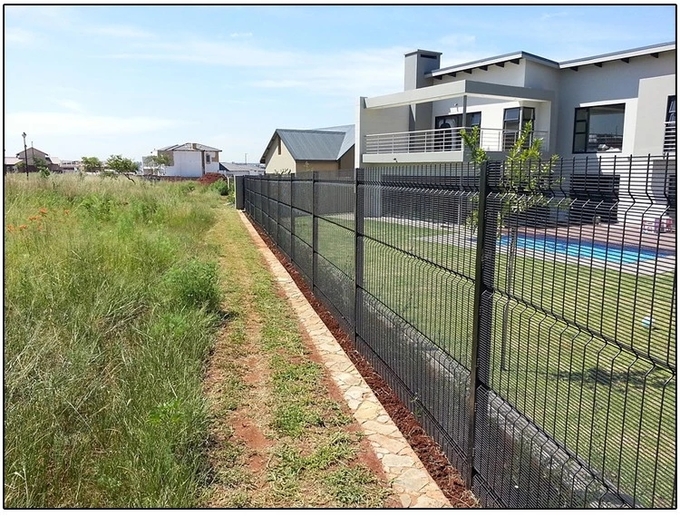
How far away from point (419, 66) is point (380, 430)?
2500cm

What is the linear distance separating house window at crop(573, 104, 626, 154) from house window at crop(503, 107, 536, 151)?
195 centimetres

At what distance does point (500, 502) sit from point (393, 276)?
6.70ft

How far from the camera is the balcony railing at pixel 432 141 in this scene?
21.8 m

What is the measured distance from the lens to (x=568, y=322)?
227 cm

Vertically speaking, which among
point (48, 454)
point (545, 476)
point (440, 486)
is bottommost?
point (440, 486)

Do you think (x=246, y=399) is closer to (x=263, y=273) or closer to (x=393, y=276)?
(x=393, y=276)

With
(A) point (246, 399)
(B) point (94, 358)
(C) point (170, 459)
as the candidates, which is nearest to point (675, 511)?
(C) point (170, 459)

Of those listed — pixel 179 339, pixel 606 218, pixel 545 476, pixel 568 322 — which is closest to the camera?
pixel 606 218

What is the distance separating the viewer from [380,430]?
3836 mm

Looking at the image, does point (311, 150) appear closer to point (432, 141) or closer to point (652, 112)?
point (432, 141)

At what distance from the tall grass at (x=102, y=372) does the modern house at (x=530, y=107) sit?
14831mm

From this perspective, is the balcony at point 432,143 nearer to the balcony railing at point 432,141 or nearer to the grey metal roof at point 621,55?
the balcony railing at point 432,141

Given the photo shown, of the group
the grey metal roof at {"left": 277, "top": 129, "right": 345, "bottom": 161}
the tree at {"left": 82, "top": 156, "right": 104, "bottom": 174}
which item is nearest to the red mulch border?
the grey metal roof at {"left": 277, "top": 129, "right": 345, "bottom": 161}

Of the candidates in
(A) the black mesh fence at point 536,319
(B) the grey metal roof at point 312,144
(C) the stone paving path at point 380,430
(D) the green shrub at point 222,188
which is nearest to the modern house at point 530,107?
(B) the grey metal roof at point 312,144
